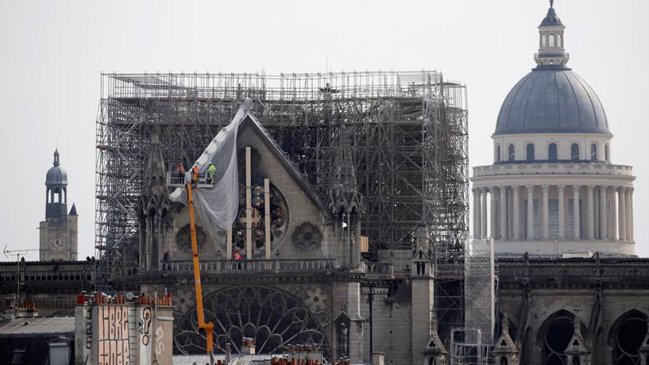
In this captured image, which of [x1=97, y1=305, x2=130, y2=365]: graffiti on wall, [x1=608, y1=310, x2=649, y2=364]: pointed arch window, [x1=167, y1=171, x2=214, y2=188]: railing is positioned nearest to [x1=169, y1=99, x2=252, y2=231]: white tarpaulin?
[x1=167, y1=171, x2=214, y2=188]: railing

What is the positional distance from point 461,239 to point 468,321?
8.00m

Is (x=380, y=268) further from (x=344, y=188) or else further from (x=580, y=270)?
(x=580, y=270)

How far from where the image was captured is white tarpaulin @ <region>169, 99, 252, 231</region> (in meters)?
160

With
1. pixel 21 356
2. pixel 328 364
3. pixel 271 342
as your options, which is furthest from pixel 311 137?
pixel 21 356

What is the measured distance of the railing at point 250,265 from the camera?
525ft

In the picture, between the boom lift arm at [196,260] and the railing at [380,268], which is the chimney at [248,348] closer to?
the boom lift arm at [196,260]

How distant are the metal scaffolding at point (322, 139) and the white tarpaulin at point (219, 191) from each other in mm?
6291

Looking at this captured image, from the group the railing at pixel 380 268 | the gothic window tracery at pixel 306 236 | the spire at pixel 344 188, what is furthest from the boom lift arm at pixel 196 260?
the railing at pixel 380 268

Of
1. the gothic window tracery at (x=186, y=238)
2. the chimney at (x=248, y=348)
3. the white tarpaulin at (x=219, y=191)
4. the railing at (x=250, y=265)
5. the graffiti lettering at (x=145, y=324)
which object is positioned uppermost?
the white tarpaulin at (x=219, y=191)

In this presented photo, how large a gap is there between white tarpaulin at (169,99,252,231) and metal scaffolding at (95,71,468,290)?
20.6 feet

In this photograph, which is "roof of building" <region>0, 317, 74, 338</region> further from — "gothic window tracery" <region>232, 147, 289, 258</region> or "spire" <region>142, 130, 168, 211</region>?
"gothic window tracery" <region>232, 147, 289, 258</region>

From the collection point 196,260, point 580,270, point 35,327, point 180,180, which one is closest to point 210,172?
point 180,180

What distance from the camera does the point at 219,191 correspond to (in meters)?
160

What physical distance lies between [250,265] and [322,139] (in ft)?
41.7
